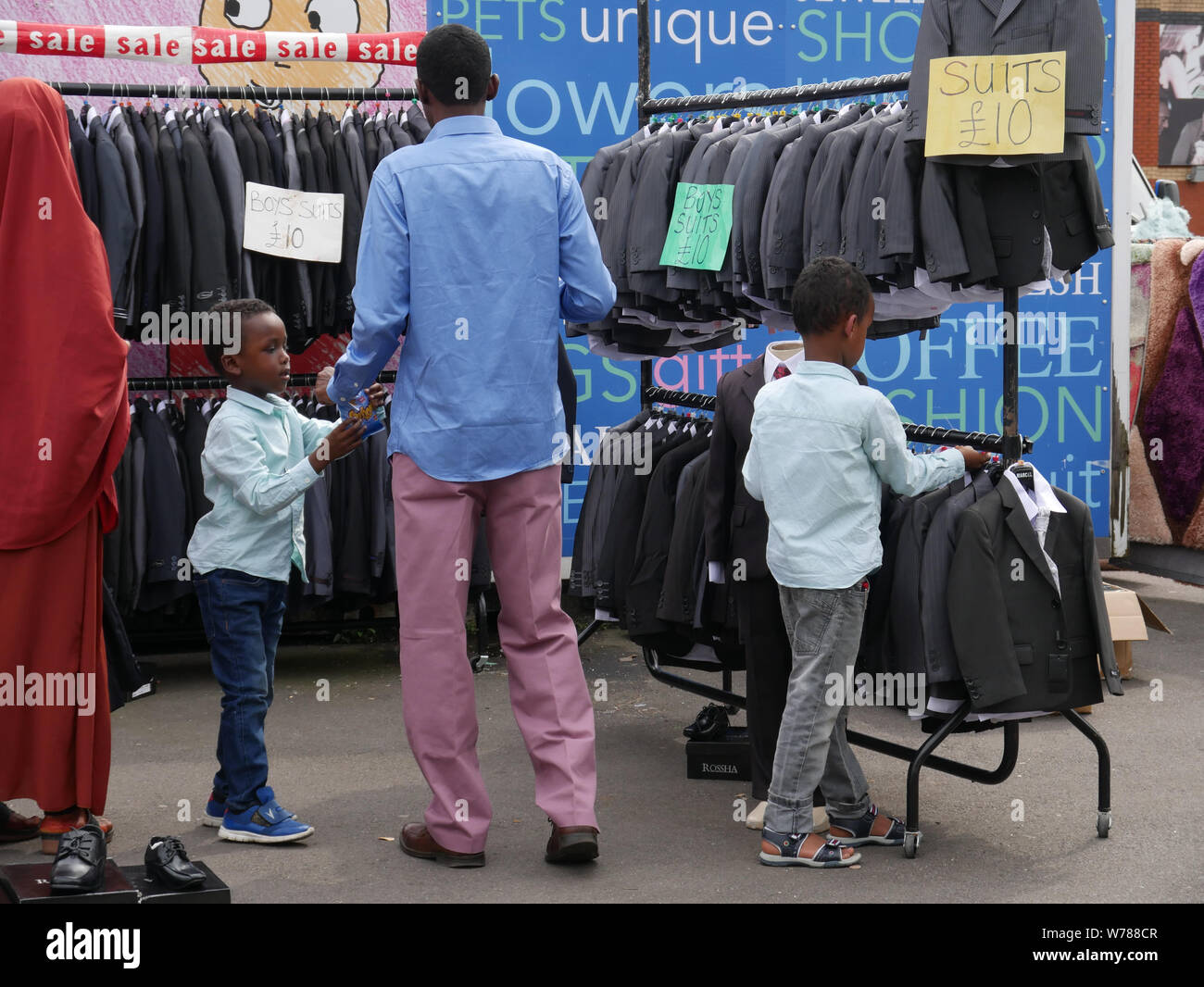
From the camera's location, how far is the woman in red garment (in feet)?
12.7

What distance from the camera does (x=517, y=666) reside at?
4062 mm

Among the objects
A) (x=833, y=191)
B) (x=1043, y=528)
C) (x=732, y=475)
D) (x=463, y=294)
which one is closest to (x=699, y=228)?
(x=833, y=191)

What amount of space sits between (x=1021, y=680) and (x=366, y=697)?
117 inches

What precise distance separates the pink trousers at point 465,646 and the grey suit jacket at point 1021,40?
5.36ft

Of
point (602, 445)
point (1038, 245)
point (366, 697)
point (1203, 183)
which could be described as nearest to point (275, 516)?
point (602, 445)

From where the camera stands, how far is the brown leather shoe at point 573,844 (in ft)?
12.9

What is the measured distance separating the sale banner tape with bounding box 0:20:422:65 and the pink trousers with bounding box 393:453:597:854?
272 cm

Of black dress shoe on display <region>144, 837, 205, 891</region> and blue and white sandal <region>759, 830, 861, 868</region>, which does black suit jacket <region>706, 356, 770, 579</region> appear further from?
black dress shoe on display <region>144, 837, 205, 891</region>

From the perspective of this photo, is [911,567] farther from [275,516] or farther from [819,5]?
[819,5]

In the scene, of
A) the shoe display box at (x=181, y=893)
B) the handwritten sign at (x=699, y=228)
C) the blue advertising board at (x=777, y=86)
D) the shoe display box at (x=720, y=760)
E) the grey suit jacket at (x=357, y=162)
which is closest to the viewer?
the shoe display box at (x=181, y=893)

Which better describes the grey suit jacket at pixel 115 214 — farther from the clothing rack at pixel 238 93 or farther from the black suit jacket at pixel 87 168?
the clothing rack at pixel 238 93

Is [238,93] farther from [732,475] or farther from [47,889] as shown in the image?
[47,889]

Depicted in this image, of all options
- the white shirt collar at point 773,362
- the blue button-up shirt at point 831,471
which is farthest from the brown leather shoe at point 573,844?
the white shirt collar at point 773,362

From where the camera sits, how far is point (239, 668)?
422 centimetres
